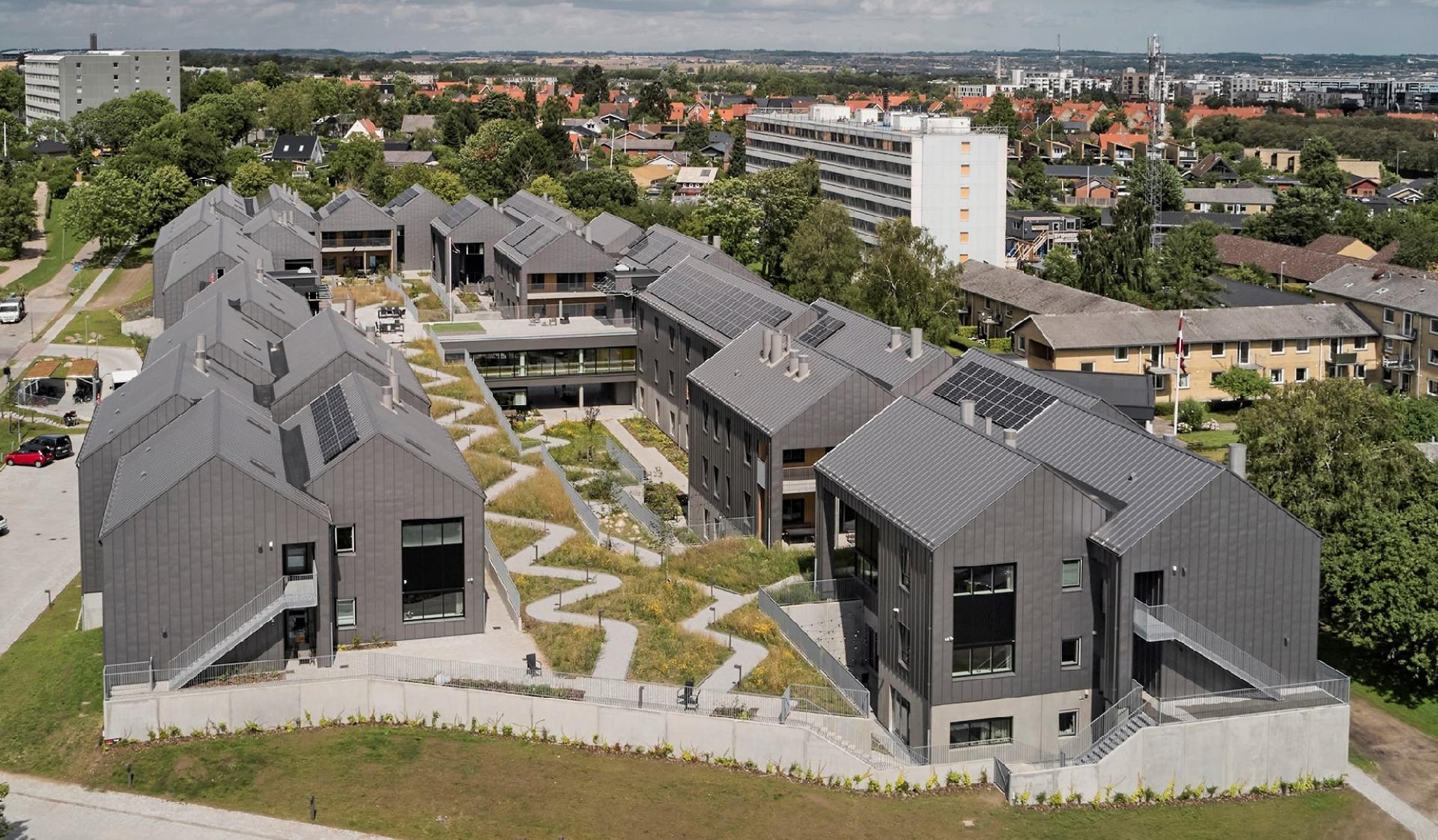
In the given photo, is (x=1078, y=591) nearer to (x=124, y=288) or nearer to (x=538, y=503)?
(x=538, y=503)

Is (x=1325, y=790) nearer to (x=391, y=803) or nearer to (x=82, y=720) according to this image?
(x=391, y=803)

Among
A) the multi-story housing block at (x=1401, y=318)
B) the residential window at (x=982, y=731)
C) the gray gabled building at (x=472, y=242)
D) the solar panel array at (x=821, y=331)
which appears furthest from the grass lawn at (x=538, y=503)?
the multi-story housing block at (x=1401, y=318)

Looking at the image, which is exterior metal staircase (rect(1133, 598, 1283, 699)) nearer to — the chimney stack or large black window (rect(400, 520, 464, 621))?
the chimney stack

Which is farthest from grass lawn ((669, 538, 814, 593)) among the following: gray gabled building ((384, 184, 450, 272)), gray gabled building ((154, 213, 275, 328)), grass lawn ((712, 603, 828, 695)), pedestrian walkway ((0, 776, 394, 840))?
gray gabled building ((384, 184, 450, 272))

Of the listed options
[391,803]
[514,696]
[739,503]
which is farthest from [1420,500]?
[391,803]

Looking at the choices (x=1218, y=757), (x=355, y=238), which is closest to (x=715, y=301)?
(x=1218, y=757)

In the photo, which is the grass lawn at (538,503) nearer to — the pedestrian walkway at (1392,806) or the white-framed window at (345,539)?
the white-framed window at (345,539)

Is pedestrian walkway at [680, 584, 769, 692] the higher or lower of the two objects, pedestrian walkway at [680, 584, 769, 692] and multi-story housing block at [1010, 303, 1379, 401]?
the lower
